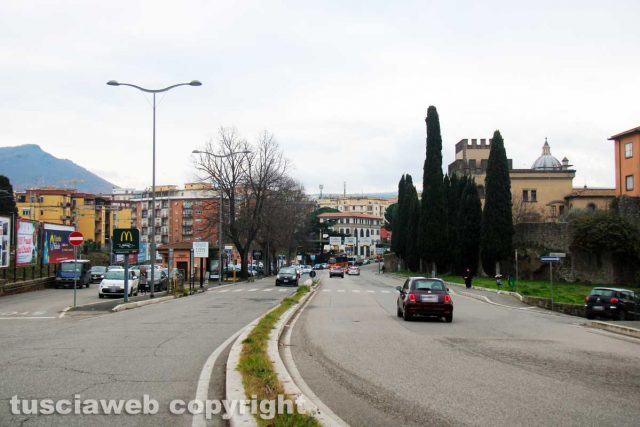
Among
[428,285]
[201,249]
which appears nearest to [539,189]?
[201,249]

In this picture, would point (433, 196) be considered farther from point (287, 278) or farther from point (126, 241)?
point (126, 241)

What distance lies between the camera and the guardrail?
3744 cm

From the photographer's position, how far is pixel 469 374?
33.4 ft

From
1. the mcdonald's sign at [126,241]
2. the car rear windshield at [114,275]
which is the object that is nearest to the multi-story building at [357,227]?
the car rear windshield at [114,275]

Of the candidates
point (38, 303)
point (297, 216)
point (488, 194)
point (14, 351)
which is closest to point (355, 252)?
point (297, 216)

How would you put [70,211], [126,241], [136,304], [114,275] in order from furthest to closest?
[70,211] → [114,275] → [126,241] → [136,304]

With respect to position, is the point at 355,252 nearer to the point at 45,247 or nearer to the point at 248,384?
the point at 45,247

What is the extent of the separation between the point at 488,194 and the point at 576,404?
51825mm

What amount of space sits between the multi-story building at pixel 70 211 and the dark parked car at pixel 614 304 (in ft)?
314

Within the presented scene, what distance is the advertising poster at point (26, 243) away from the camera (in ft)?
132

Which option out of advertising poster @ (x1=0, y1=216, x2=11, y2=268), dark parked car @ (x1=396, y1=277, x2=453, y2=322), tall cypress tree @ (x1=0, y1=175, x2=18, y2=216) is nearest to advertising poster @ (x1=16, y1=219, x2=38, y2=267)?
advertising poster @ (x1=0, y1=216, x2=11, y2=268)

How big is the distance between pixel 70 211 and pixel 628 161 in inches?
3768

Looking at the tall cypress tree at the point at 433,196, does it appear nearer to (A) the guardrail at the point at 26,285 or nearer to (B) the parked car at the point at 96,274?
(B) the parked car at the point at 96,274

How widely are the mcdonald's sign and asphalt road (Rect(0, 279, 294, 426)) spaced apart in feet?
33.9
